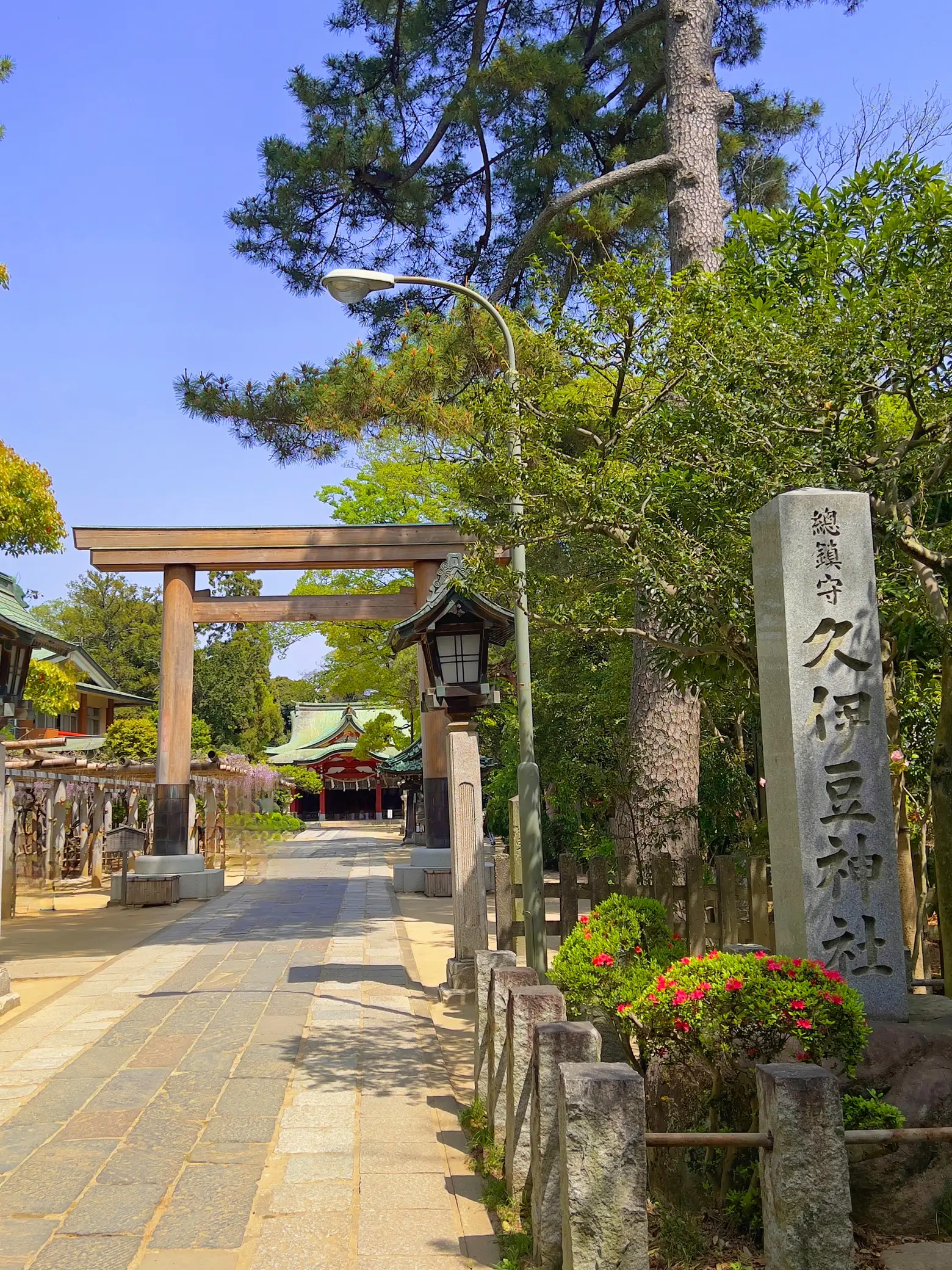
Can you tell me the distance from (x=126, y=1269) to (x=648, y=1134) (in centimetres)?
204

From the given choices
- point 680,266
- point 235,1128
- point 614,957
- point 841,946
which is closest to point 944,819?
point 841,946

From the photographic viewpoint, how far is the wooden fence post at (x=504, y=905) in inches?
322

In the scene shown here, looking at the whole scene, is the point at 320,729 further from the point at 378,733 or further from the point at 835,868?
the point at 835,868

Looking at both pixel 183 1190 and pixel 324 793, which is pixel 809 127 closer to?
pixel 183 1190

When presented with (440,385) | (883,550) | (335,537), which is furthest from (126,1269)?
(335,537)

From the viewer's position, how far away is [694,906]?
24.1 feet

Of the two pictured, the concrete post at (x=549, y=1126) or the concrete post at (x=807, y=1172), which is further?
the concrete post at (x=549, y=1126)

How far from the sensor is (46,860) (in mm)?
19906

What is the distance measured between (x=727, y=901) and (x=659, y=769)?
3.31 meters

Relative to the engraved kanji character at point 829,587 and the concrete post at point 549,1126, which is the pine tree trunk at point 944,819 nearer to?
the engraved kanji character at point 829,587

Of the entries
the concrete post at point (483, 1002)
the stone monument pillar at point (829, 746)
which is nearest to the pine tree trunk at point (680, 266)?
the concrete post at point (483, 1002)

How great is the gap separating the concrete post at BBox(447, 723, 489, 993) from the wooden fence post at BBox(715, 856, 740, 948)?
201cm

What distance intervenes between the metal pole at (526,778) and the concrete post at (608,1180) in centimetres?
399

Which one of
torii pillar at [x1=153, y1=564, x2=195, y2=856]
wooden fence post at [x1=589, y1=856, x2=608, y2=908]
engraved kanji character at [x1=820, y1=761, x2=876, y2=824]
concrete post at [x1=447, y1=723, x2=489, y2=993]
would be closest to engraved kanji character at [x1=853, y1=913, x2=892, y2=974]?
engraved kanji character at [x1=820, y1=761, x2=876, y2=824]
